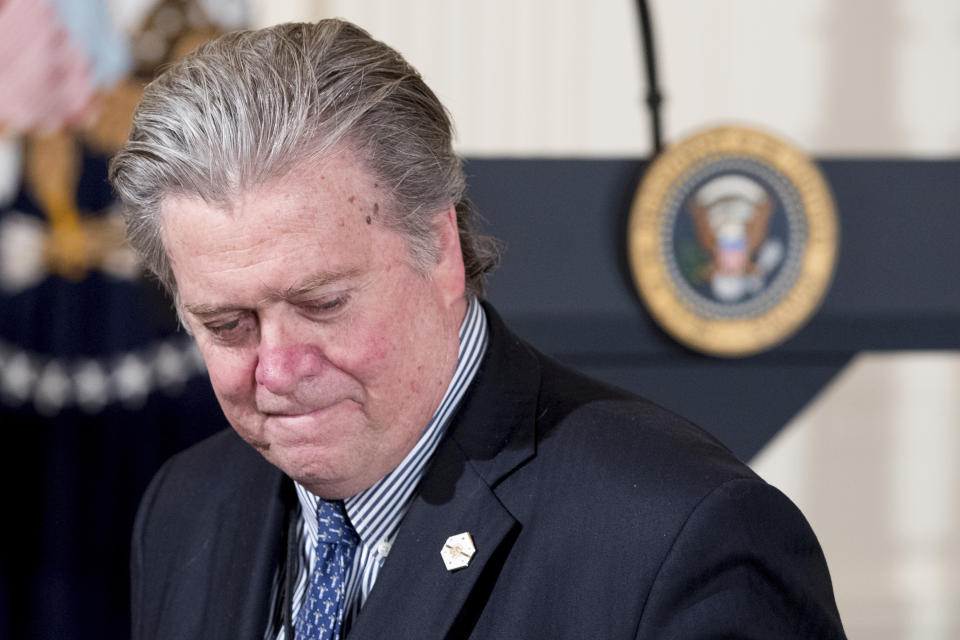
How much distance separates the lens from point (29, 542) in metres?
3.00

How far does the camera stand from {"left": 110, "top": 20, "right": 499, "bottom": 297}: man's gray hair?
3.71 feet

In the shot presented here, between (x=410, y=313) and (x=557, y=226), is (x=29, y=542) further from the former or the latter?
(x=410, y=313)

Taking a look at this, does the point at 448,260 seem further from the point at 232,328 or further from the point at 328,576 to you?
the point at 328,576

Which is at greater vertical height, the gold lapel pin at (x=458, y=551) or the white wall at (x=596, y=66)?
the white wall at (x=596, y=66)

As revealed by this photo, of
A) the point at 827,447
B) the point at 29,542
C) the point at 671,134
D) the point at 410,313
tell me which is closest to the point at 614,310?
the point at 671,134

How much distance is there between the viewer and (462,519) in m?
1.26

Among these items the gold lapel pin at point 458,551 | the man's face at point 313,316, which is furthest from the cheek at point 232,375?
the gold lapel pin at point 458,551

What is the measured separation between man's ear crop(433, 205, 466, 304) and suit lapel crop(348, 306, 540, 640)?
0.12m

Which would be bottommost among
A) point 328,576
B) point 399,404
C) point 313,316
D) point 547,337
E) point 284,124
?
point 547,337

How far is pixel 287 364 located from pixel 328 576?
1.01 ft

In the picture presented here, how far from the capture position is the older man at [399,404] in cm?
112

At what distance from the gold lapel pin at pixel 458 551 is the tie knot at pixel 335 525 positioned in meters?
0.13

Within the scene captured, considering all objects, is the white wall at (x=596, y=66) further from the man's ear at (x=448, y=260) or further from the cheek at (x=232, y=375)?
the cheek at (x=232, y=375)

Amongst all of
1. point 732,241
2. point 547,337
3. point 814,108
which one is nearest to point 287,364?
point 547,337
